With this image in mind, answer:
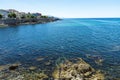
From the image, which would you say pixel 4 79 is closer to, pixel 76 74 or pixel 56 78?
pixel 56 78

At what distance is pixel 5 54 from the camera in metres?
51.3

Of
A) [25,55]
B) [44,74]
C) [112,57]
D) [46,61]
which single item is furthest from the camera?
[25,55]

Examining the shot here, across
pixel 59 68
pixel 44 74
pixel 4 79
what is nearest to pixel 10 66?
pixel 4 79

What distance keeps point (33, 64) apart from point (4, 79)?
33.4 ft

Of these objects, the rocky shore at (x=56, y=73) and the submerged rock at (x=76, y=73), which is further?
the rocky shore at (x=56, y=73)

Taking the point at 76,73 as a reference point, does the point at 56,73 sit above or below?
below

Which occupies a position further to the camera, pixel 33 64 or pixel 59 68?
pixel 33 64

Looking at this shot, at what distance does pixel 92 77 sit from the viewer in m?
32.7

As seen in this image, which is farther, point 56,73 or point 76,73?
point 56,73

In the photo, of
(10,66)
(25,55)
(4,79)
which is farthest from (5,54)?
(4,79)

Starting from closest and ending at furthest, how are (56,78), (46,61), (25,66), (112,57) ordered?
(56,78)
(25,66)
(46,61)
(112,57)

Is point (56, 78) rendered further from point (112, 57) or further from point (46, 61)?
point (112, 57)

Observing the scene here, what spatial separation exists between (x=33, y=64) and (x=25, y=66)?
228cm

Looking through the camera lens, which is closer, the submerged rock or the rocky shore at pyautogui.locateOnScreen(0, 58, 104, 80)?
the submerged rock
